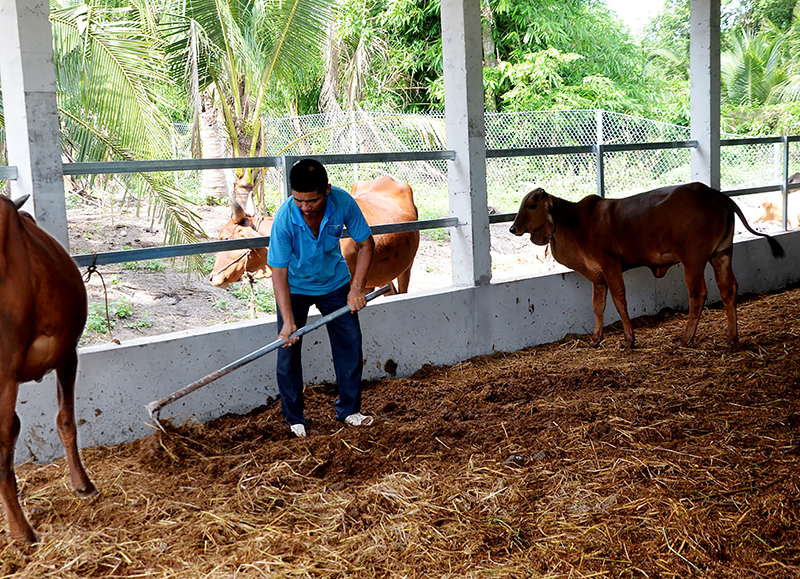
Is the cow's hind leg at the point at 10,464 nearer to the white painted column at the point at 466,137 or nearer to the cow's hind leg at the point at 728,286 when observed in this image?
the white painted column at the point at 466,137

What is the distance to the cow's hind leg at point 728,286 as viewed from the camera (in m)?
6.22

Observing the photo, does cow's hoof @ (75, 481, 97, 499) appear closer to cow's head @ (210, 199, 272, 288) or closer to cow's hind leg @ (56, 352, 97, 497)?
cow's hind leg @ (56, 352, 97, 497)

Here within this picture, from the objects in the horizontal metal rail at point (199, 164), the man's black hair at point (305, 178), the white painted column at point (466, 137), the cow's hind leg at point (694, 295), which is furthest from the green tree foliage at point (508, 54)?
the man's black hair at point (305, 178)

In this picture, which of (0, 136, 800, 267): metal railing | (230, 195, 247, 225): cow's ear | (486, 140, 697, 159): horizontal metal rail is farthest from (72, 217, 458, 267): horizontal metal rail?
(230, 195, 247, 225): cow's ear

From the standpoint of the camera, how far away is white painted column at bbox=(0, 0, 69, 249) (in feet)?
13.3

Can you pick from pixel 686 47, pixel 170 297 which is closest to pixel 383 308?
pixel 170 297

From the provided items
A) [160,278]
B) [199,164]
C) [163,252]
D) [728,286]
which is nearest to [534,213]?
[728,286]

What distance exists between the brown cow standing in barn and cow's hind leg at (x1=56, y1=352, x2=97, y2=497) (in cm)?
384

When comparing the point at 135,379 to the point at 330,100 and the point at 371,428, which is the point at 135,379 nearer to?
the point at 371,428

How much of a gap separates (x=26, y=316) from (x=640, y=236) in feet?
16.3

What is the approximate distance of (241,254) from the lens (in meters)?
7.75

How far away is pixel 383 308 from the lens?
5.59 metres

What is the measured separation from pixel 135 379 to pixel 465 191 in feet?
9.95

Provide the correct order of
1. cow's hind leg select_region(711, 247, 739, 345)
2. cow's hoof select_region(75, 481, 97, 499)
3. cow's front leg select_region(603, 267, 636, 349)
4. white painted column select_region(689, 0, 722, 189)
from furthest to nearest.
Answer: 1. white painted column select_region(689, 0, 722, 189)
2. cow's front leg select_region(603, 267, 636, 349)
3. cow's hind leg select_region(711, 247, 739, 345)
4. cow's hoof select_region(75, 481, 97, 499)
